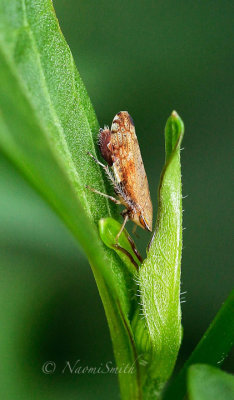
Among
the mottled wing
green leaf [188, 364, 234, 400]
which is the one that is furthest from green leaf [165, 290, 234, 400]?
the mottled wing

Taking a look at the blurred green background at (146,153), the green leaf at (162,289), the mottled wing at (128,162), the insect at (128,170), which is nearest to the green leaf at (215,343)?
the green leaf at (162,289)

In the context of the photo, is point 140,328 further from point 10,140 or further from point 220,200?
point 220,200

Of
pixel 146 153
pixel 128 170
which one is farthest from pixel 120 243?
pixel 146 153

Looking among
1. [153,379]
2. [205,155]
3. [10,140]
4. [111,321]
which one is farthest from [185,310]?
[10,140]

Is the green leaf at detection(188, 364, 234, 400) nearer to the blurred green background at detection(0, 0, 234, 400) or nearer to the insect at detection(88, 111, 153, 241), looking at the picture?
the insect at detection(88, 111, 153, 241)

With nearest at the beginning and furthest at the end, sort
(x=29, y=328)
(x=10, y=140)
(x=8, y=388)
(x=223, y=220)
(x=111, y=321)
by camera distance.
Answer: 1. (x=10, y=140)
2. (x=111, y=321)
3. (x=8, y=388)
4. (x=29, y=328)
5. (x=223, y=220)

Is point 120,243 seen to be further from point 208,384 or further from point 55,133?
point 208,384

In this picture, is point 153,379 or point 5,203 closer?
point 153,379
